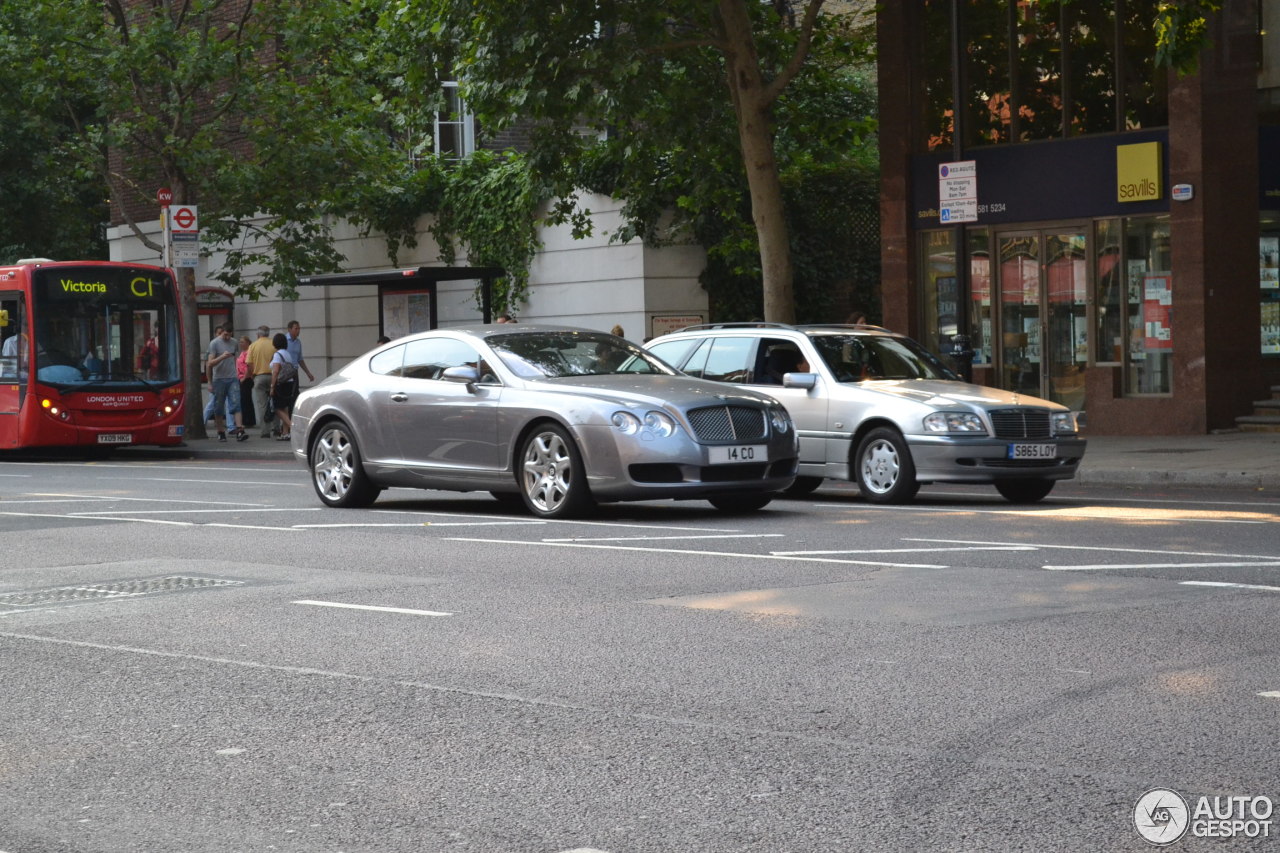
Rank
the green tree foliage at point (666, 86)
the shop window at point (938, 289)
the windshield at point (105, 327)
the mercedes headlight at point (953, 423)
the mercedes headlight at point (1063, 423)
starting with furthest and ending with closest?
the windshield at point (105, 327) → the shop window at point (938, 289) → the green tree foliage at point (666, 86) → the mercedes headlight at point (1063, 423) → the mercedes headlight at point (953, 423)

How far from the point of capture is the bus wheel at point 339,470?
51.1ft

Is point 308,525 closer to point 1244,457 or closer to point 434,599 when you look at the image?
point 434,599

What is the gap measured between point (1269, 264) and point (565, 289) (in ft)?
39.8

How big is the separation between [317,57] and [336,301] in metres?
5.48

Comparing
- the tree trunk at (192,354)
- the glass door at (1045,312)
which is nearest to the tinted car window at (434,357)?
the glass door at (1045,312)

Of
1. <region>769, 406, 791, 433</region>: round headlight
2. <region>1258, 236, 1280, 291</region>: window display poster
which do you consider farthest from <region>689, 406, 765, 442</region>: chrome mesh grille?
<region>1258, 236, 1280, 291</region>: window display poster

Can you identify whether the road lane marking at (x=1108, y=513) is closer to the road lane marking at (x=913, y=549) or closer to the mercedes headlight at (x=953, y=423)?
the mercedes headlight at (x=953, y=423)

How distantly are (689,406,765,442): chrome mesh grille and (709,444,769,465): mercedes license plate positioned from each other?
6 centimetres

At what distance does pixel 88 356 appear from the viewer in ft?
90.5

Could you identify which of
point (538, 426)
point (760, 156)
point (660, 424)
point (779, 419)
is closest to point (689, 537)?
point (660, 424)

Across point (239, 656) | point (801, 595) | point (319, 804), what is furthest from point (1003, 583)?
point (319, 804)

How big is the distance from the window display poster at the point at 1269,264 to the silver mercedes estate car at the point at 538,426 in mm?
11140

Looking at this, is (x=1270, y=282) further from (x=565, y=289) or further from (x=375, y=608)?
(x=375, y=608)
